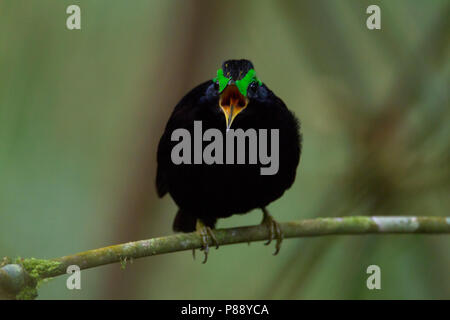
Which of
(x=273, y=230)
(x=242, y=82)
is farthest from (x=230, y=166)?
(x=273, y=230)

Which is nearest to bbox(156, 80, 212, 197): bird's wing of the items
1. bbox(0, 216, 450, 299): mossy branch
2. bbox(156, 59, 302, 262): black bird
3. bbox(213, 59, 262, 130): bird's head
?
bbox(156, 59, 302, 262): black bird

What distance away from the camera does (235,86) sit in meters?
3.31

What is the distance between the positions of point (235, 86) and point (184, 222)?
53.5 inches

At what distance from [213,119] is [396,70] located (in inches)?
78.1

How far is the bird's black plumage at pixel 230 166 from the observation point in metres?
3.37

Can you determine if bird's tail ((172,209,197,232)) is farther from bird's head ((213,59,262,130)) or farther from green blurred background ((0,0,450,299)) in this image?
bird's head ((213,59,262,130))

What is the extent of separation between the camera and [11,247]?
407cm

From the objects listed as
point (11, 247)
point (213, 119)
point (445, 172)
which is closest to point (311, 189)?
point (445, 172)

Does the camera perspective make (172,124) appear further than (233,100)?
Yes

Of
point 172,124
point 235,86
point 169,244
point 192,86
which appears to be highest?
point 192,86

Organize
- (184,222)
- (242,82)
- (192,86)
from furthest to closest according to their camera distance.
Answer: (192,86) < (184,222) < (242,82)

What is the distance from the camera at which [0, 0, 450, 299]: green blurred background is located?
167 inches

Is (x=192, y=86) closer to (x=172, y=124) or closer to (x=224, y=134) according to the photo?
(x=172, y=124)

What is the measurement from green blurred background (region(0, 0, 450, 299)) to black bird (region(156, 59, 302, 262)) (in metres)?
0.82
